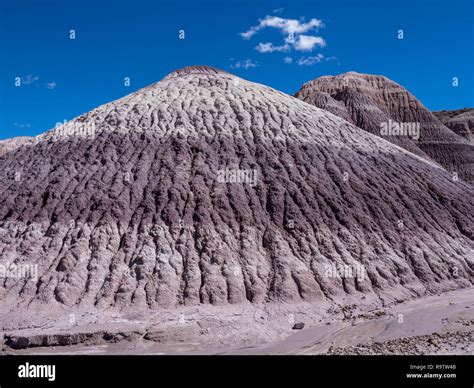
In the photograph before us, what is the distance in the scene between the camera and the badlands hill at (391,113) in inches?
1714

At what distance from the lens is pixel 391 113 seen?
1941 inches

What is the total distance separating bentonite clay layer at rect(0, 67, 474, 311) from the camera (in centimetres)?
1480

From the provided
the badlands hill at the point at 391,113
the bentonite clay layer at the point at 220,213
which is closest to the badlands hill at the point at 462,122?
the badlands hill at the point at 391,113

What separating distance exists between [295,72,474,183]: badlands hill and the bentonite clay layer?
22166mm

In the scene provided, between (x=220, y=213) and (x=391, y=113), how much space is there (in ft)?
124

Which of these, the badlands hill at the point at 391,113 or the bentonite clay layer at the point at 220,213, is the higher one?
the badlands hill at the point at 391,113

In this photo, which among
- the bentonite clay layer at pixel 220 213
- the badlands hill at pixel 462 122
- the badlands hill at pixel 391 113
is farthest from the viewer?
the badlands hill at pixel 462 122

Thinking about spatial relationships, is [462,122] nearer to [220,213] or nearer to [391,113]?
[391,113]

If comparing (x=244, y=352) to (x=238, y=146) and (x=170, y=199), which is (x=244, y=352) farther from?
(x=238, y=146)

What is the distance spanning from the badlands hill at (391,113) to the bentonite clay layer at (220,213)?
22.2 metres

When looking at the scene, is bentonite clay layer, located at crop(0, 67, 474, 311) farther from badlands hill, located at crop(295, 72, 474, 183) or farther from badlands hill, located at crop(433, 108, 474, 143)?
badlands hill, located at crop(433, 108, 474, 143)

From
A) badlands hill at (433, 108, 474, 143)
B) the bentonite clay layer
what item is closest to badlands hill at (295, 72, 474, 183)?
badlands hill at (433, 108, 474, 143)

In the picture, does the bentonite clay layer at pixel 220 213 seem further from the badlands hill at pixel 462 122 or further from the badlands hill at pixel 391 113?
the badlands hill at pixel 462 122

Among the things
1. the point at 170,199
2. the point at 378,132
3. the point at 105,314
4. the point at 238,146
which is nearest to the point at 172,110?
the point at 238,146
